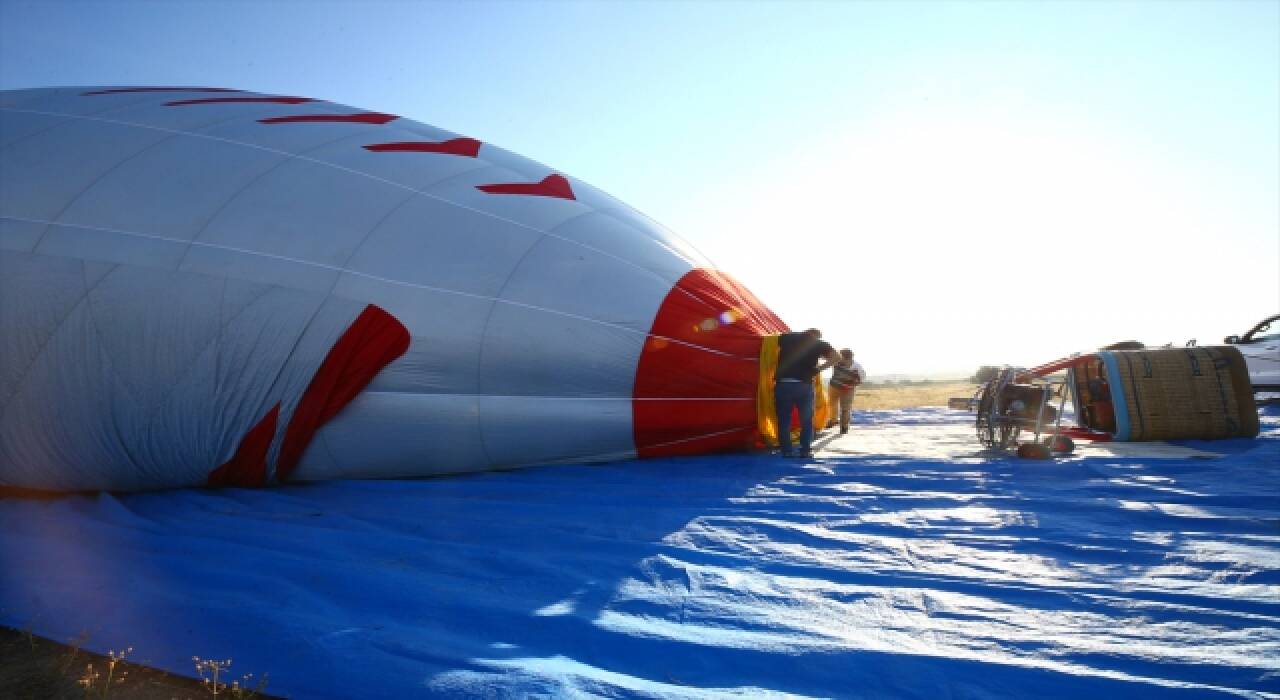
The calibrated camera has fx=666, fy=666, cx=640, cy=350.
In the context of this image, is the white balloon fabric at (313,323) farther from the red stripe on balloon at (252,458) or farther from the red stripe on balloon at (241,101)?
the red stripe on balloon at (241,101)

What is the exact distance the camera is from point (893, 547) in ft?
9.12

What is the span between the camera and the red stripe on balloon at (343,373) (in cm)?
425

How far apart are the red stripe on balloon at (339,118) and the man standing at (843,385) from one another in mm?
4997

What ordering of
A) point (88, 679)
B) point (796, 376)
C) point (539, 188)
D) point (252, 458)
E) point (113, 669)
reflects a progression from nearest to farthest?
point (88, 679)
point (113, 669)
point (252, 458)
point (796, 376)
point (539, 188)

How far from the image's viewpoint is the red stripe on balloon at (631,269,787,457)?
4.75 meters

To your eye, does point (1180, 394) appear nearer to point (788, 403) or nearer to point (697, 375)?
point (788, 403)

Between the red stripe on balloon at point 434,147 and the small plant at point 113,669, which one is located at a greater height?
the red stripe on balloon at point 434,147

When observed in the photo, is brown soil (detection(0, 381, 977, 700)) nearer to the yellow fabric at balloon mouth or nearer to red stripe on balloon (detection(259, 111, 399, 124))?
the yellow fabric at balloon mouth

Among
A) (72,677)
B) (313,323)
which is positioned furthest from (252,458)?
(72,677)

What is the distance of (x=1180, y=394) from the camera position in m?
5.36

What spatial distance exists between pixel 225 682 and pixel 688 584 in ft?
4.67

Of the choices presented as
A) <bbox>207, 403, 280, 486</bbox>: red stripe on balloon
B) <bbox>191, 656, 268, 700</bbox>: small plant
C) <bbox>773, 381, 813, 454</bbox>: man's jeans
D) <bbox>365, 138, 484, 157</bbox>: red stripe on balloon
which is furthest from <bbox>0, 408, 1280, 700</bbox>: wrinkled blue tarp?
<bbox>365, 138, 484, 157</bbox>: red stripe on balloon

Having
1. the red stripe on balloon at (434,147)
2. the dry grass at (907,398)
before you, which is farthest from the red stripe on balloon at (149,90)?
the dry grass at (907,398)

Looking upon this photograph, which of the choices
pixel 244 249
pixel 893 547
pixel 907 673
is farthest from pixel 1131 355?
pixel 244 249
